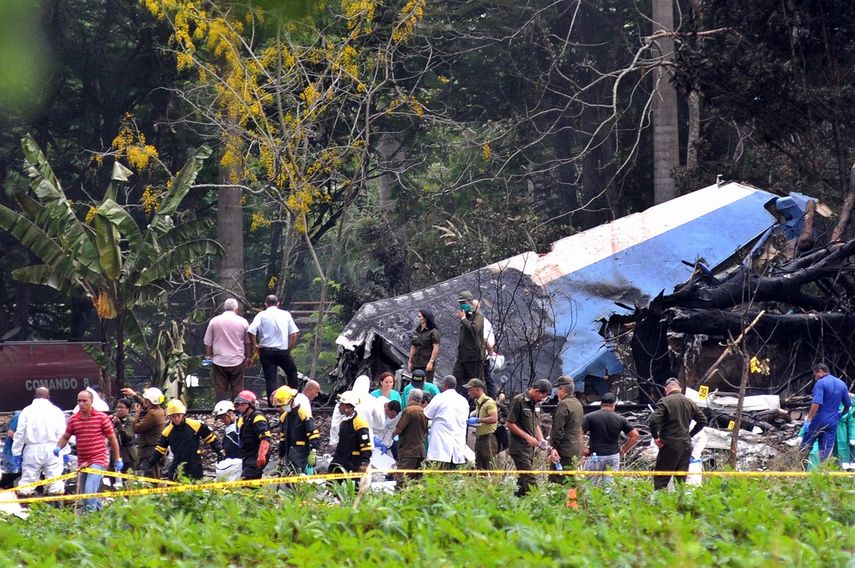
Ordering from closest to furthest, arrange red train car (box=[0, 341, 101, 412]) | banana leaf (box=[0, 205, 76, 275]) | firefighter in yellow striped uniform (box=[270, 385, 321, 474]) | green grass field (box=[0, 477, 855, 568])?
1. green grass field (box=[0, 477, 855, 568])
2. firefighter in yellow striped uniform (box=[270, 385, 321, 474])
3. banana leaf (box=[0, 205, 76, 275])
4. red train car (box=[0, 341, 101, 412])

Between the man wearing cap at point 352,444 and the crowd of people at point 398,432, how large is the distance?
0.4 inches

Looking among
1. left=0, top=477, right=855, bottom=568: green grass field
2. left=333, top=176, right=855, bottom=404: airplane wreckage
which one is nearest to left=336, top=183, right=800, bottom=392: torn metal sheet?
left=333, top=176, right=855, bottom=404: airplane wreckage

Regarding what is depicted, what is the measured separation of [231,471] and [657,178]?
18.0m

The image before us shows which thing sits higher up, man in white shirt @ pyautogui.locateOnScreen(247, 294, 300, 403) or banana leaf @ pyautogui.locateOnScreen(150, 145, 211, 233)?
banana leaf @ pyautogui.locateOnScreen(150, 145, 211, 233)

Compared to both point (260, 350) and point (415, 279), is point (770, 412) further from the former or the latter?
point (415, 279)

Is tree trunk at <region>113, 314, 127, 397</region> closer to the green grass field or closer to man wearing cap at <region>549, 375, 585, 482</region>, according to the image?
man wearing cap at <region>549, 375, 585, 482</region>

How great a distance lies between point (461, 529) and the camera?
8.02 metres

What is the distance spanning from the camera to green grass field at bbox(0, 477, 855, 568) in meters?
7.05

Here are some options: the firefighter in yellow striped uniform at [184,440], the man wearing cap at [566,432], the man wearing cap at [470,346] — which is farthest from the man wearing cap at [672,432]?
the firefighter in yellow striped uniform at [184,440]

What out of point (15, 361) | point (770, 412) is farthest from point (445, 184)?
point (770, 412)

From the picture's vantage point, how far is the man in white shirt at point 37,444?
16.4 m

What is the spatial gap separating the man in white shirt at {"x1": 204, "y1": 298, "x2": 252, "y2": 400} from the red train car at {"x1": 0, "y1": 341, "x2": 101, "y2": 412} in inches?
206

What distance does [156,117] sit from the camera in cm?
3497

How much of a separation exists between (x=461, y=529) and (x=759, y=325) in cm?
1286
